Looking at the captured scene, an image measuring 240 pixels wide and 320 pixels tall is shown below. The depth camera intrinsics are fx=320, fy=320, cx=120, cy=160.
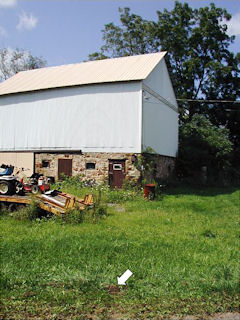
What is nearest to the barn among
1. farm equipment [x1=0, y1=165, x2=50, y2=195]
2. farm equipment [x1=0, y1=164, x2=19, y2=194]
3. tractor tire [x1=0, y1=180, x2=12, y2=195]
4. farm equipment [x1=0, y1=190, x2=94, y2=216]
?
farm equipment [x1=0, y1=165, x2=50, y2=195]

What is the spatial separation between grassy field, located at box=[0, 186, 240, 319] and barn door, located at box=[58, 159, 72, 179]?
9842 millimetres

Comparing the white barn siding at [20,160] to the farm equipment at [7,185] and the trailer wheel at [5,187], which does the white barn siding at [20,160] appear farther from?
the trailer wheel at [5,187]

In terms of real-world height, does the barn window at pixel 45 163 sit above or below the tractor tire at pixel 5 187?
above

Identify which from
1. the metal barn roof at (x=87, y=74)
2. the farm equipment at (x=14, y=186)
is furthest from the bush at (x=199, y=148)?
the farm equipment at (x=14, y=186)

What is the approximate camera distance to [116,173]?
58.2 feet

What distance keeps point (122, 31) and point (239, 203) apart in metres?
26.1

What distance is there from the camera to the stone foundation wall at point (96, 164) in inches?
679

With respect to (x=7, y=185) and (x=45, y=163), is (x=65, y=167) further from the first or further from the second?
(x=7, y=185)

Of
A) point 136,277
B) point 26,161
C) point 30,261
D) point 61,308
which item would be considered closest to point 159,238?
point 136,277

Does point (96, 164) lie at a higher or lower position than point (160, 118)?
lower

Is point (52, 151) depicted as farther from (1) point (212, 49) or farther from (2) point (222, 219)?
(1) point (212, 49)

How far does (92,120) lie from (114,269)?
541 inches

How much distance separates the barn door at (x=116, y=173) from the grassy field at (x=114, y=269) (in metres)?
7.83

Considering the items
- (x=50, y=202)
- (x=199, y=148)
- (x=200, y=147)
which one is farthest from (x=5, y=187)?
(x=200, y=147)
